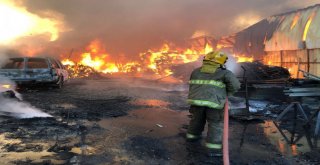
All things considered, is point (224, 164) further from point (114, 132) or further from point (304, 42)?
point (304, 42)

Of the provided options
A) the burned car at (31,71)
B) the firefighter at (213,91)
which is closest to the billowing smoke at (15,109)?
the burned car at (31,71)

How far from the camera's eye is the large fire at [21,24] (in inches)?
750

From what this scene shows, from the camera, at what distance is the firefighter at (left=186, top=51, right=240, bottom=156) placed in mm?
4863

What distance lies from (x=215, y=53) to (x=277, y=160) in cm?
183

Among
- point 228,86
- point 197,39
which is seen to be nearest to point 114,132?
point 228,86

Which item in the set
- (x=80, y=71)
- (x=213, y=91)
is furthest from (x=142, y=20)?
(x=213, y=91)

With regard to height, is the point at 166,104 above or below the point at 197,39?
below

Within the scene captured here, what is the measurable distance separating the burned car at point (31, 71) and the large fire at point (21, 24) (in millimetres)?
7058

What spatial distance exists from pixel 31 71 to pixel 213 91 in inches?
381

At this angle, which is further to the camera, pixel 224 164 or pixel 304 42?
pixel 304 42

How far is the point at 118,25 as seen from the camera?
24.3 metres

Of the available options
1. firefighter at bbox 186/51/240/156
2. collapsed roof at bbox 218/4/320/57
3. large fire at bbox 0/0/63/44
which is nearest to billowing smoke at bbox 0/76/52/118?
firefighter at bbox 186/51/240/156

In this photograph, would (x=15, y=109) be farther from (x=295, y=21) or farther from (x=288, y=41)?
(x=295, y=21)

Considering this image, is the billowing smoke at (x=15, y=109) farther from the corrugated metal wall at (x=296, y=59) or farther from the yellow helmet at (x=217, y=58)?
the corrugated metal wall at (x=296, y=59)
